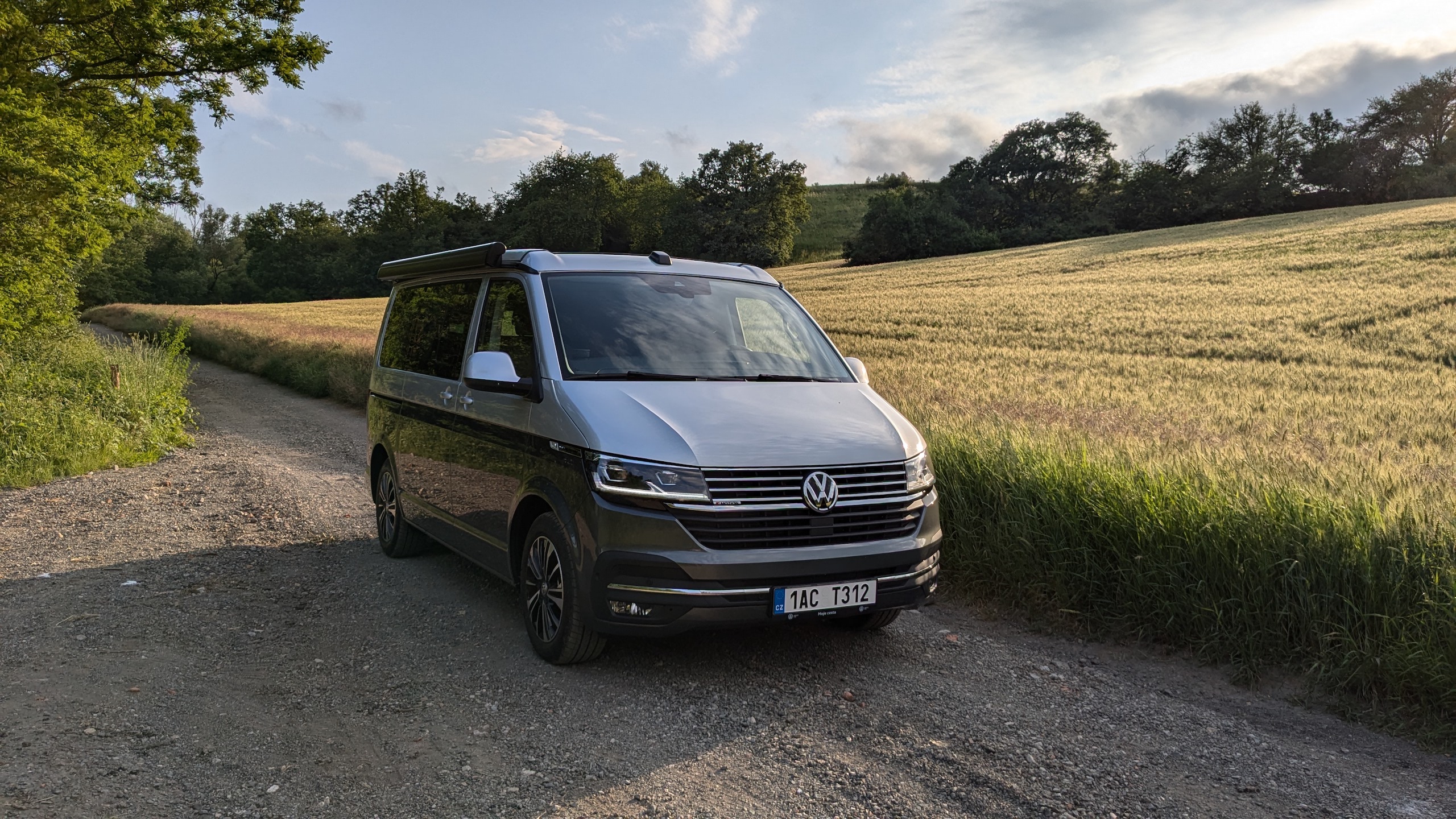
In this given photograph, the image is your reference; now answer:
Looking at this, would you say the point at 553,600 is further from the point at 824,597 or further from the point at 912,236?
the point at 912,236

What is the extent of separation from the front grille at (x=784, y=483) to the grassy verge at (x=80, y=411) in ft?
28.3

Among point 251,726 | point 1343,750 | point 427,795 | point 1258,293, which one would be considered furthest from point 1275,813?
point 1258,293

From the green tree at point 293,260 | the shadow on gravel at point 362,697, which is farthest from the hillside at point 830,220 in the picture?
the shadow on gravel at point 362,697

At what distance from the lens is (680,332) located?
5.25m

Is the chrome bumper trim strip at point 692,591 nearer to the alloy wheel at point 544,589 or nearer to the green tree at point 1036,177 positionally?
the alloy wheel at point 544,589

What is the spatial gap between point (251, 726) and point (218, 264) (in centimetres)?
10575

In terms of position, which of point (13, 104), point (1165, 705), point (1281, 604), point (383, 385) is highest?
point (13, 104)

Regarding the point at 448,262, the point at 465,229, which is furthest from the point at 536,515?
the point at 465,229


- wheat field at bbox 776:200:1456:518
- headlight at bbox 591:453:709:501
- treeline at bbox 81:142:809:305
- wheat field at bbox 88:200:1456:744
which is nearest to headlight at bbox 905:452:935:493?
headlight at bbox 591:453:709:501

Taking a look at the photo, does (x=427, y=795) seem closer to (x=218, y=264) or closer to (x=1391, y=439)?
(x=1391, y=439)

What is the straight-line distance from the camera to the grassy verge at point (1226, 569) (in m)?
4.18

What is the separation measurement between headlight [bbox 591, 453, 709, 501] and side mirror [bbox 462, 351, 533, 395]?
0.84 meters

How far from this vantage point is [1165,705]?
4.36 meters

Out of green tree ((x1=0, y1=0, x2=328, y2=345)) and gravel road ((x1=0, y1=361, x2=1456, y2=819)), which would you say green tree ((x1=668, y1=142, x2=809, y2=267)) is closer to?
green tree ((x1=0, y1=0, x2=328, y2=345))
